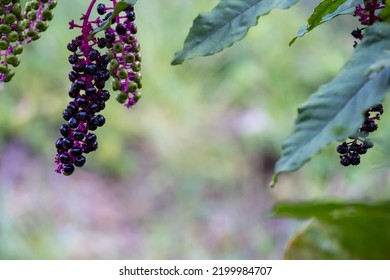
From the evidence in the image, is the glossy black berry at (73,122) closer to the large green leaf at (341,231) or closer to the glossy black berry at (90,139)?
the glossy black berry at (90,139)

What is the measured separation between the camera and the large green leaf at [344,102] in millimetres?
539

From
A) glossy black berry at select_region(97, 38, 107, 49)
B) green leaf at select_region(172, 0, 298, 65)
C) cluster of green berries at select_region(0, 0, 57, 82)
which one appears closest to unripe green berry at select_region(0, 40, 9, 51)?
cluster of green berries at select_region(0, 0, 57, 82)

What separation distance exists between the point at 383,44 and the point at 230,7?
0.67ft

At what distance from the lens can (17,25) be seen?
0.82 m

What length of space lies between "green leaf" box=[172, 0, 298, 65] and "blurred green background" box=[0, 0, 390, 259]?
8.65 feet

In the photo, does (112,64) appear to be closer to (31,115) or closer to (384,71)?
(384,71)

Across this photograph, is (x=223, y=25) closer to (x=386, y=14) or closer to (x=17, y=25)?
(x=386, y=14)

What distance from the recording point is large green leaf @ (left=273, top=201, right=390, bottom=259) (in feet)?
2.47

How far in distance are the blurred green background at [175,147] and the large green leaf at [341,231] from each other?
7.51 feet

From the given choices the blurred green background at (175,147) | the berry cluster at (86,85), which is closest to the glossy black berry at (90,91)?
the berry cluster at (86,85)

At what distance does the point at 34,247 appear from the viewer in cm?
313

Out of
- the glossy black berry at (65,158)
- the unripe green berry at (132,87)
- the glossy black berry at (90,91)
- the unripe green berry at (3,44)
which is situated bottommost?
the glossy black berry at (65,158)

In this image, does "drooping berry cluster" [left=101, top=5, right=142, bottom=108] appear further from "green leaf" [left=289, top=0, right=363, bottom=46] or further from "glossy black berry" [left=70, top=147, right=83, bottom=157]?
"green leaf" [left=289, top=0, right=363, bottom=46]
